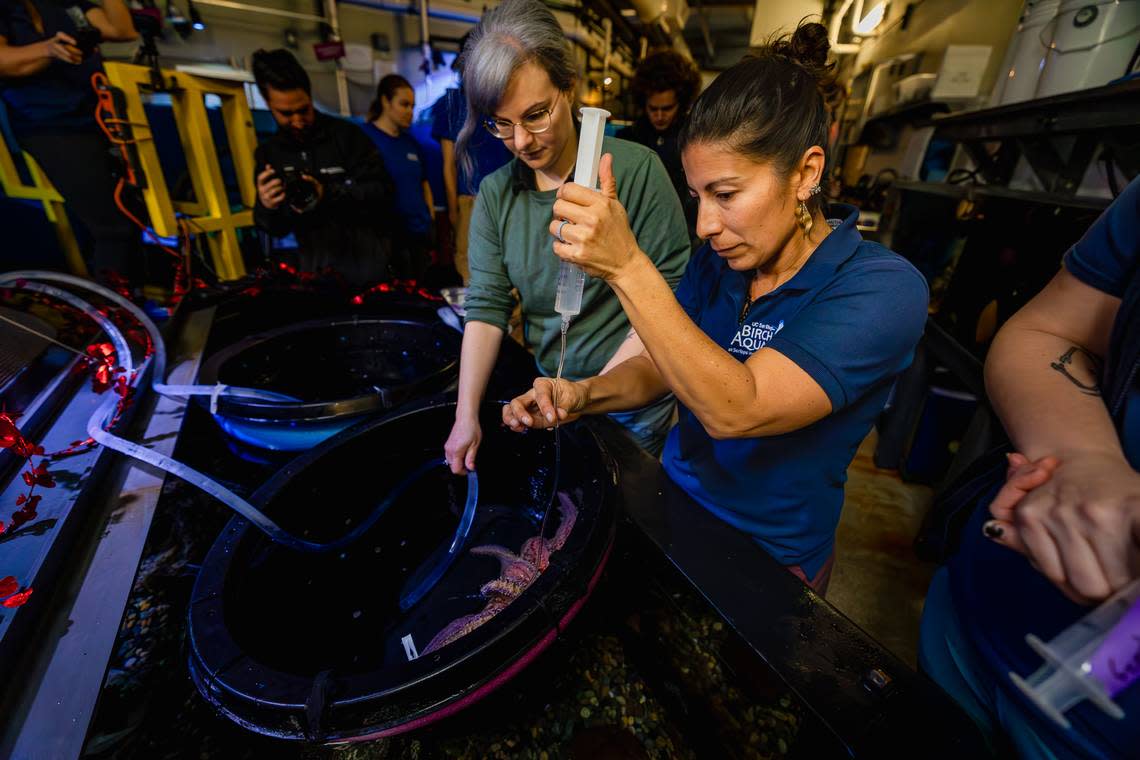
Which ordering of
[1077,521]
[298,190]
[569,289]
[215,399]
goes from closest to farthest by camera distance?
1. [1077,521]
2. [569,289]
3. [215,399]
4. [298,190]

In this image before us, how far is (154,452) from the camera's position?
106cm

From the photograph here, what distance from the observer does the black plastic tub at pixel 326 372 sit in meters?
1.25

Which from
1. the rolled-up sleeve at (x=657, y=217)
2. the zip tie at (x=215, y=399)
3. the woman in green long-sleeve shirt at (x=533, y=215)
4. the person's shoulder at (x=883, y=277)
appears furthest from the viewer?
the rolled-up sleeve at (x=657, y=217)

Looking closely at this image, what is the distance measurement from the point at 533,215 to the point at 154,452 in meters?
1.12

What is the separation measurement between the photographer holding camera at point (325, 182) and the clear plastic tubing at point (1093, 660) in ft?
9.06

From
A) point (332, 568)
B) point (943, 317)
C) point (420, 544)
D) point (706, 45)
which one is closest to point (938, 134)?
point (943, 317)

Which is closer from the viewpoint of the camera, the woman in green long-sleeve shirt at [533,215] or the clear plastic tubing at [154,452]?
the clear plastic tubing at [154,452]

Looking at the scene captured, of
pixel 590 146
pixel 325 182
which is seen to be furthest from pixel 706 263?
pixel 325 182

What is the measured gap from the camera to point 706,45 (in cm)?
1156

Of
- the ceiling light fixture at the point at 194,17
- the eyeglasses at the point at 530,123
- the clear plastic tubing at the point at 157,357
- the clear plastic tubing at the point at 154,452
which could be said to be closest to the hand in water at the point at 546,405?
the clear plastic tubing at the point at 154,452

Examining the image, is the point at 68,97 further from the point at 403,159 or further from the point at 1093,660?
the point at 1093,660

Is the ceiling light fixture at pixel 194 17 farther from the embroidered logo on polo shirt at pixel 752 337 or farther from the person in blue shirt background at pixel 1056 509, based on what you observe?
the person in blue shirt background at pixel 1056 509

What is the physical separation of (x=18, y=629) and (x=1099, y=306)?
1.84 m

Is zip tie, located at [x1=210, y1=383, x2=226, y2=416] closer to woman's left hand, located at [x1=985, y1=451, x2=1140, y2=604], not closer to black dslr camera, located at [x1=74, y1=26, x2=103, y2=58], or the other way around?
woman's left hand, located at [x1=985, y1=451, x2=1140, y2=604]
